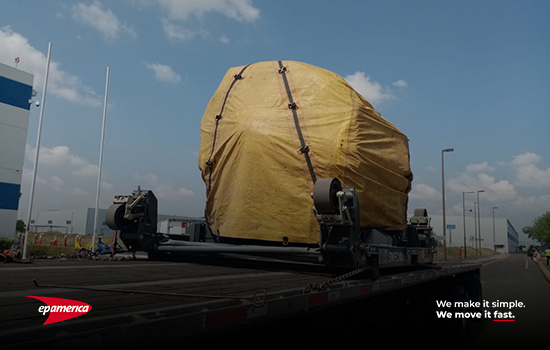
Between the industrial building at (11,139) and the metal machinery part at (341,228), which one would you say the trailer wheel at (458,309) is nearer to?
the metal machinery part at (341,228)

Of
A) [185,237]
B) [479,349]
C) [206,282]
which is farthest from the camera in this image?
[479,349]

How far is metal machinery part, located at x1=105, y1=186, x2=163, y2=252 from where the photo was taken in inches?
214

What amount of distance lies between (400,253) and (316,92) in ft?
7.10

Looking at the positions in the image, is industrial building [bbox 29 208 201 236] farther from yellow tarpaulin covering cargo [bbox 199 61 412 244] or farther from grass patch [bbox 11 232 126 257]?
yellow tarpaulin covering cargo [bbox 199 61 412 244]

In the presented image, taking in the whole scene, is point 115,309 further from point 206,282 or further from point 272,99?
point 272,99

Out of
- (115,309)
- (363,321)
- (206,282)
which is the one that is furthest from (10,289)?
(363,321)

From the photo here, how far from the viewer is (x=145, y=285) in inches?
122

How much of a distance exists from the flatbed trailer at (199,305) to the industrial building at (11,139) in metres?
21.3

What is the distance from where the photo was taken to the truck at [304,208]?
397cm

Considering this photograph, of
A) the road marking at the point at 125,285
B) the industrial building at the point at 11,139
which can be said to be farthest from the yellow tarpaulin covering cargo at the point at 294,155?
the industrial building at the point at 11,139

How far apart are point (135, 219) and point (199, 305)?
372 centimetres

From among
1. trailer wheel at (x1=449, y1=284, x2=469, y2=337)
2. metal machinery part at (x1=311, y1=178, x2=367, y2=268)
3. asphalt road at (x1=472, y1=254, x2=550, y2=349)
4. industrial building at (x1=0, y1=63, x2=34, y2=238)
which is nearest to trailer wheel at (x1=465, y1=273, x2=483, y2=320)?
asphalt road at (x1=472, y1=254, x2=550, y2=349)

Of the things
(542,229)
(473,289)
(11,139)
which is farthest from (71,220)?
(542,229)

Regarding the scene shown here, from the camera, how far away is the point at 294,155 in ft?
16.2
